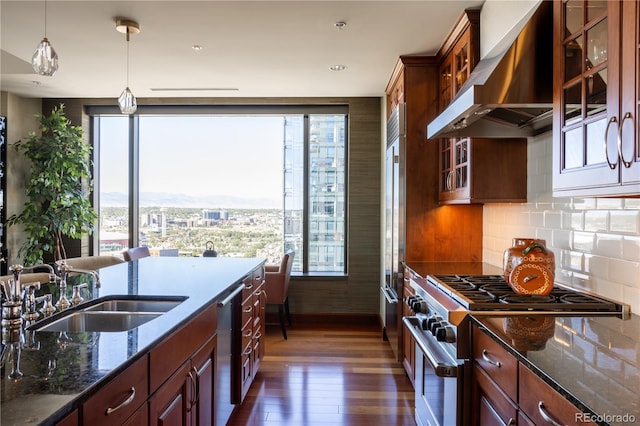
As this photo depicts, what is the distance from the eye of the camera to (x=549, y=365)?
45.1 inches

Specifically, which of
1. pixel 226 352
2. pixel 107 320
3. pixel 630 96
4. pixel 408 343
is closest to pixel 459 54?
pixel 630 96

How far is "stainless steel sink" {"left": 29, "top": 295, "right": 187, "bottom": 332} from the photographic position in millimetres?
1714

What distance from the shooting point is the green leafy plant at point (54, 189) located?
468 cm

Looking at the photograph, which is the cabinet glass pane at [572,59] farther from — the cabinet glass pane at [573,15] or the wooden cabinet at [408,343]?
the wooden cabinet at [408,343]

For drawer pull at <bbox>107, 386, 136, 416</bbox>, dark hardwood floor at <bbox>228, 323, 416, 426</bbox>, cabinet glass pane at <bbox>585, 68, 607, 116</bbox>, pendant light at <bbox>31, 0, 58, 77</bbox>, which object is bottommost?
dark hardwood floor at <bbox>228, 323, 416, 426</bbox>

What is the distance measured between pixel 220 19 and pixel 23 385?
258 centimetres

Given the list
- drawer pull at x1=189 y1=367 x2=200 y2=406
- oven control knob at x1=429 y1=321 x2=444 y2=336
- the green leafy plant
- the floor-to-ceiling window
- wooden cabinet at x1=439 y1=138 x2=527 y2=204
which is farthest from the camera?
the floor-to-ceiling window

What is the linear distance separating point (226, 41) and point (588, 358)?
10.2 feet

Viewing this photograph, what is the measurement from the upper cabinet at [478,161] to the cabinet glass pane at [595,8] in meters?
1.23

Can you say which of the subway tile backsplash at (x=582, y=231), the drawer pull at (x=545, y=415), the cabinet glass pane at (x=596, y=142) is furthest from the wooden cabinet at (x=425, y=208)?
the drawer pull at (x=545, y=415)

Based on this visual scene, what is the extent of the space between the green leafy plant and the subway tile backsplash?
4.35 m

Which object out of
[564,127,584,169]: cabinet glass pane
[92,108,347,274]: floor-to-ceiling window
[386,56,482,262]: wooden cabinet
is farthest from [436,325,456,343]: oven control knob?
[92,108,347,274]: floor-to-ceiling window

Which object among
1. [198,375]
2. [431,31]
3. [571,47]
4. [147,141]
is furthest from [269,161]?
[571,47]

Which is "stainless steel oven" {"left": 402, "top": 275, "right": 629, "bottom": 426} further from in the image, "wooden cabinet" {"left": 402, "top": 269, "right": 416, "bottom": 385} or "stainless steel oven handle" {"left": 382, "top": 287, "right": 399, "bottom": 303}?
"stainless steel oven handle" {"left": 382, "top": 287, "right": 399, "bottom": 303}
